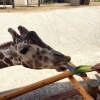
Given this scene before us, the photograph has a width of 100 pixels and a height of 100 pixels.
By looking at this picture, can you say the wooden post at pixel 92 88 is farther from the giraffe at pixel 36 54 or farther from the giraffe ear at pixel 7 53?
the giraffe ear at pixel 7 53

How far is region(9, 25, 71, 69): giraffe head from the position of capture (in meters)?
2.84

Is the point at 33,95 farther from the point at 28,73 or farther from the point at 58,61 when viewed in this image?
the point at 58,61

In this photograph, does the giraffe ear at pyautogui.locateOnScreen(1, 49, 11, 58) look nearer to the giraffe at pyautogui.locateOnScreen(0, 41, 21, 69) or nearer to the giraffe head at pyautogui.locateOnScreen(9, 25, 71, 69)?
the giraffe at pyautogui.locateOnScreen(0, 41, 21, 69)

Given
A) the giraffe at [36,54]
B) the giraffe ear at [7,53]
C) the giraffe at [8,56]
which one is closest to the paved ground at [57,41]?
the giraffe at [8,56]

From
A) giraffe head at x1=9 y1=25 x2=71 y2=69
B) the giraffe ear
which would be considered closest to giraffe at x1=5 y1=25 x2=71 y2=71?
giraffe head at x1=9 y1=25 x2=71 y2=69

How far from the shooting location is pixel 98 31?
10148mm

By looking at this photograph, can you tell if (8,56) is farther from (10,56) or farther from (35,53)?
(35,53)

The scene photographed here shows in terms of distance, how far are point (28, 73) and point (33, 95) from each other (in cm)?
119

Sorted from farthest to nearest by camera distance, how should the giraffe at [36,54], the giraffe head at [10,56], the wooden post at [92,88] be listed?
1. the giraffe head at [10,56]
2. the wooden post at [92,88]
3. the giraffe at [36,54]

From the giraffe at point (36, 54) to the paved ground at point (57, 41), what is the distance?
195 cm

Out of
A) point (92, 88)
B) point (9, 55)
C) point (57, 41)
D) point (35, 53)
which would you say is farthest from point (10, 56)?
point (57, 41)

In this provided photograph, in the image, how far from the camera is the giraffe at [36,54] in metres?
2.83

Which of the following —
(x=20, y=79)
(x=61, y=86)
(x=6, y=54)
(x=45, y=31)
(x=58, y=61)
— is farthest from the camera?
(x=45, y=31)

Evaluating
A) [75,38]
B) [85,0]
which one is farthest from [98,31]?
[85,0]
